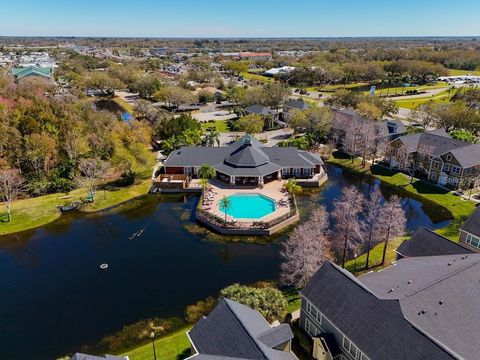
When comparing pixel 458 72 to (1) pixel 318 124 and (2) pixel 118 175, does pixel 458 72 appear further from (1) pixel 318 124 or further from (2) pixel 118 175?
(2) pixel 118 175

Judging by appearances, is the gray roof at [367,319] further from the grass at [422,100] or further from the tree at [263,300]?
the grass at [422,100]

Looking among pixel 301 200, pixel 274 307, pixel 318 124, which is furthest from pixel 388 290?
pixel 318 124

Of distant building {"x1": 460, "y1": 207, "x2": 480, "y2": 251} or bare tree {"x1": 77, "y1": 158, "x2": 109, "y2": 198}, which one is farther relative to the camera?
bare tree {"x1": 77, "y1": 158, "x2": 109, "y2": 198}

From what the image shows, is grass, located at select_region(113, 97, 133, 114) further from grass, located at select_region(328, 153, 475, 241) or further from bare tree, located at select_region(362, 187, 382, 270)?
bare tree, located at select_region(362, 187, 382, 270)

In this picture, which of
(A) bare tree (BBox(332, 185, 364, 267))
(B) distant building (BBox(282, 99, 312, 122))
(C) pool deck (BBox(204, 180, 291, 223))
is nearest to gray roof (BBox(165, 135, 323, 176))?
(C) pool deck (BBox(204, 180, 291, 223))

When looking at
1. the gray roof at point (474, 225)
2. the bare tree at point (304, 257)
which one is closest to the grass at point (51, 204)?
the bare tree at point (304, 257)

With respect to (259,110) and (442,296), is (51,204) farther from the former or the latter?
(259,110)
